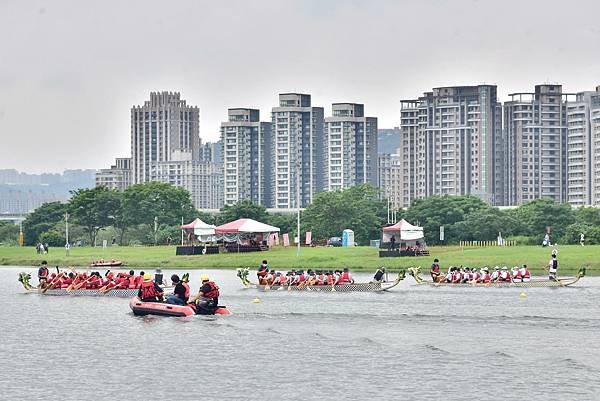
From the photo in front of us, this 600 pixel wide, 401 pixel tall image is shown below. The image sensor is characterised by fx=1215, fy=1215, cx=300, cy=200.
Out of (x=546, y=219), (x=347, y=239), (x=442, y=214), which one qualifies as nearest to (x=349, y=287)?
(x=347, y=239)

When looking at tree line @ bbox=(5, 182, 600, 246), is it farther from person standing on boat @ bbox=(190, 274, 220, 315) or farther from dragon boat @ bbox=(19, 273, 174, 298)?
person standing on boat @ bbox=(190, 274, 220, 315)

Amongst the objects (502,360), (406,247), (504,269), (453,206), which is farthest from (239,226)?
(502,360)

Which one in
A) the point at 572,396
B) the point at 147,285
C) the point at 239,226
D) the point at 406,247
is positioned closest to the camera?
the point at 572,396

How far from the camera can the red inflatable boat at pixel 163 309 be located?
5656cm

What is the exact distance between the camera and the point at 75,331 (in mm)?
54781

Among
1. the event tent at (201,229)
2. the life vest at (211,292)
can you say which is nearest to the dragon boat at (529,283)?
the life vest at (211,292)

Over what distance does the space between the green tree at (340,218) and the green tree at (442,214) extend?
226 inches

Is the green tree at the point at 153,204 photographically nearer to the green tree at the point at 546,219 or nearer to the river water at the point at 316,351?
the green tree at the point at 546,219

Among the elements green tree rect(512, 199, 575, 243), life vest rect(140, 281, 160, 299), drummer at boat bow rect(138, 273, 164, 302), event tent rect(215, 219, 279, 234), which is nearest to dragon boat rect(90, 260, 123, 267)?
event tent rect(215, 219, 279, 234)

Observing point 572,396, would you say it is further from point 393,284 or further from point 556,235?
point 556,235

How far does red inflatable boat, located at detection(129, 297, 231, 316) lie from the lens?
Answer: 186ft

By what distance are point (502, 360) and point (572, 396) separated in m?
6.14

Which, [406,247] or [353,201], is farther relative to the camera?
[353,201]

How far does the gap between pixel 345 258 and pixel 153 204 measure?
59.4 meters
